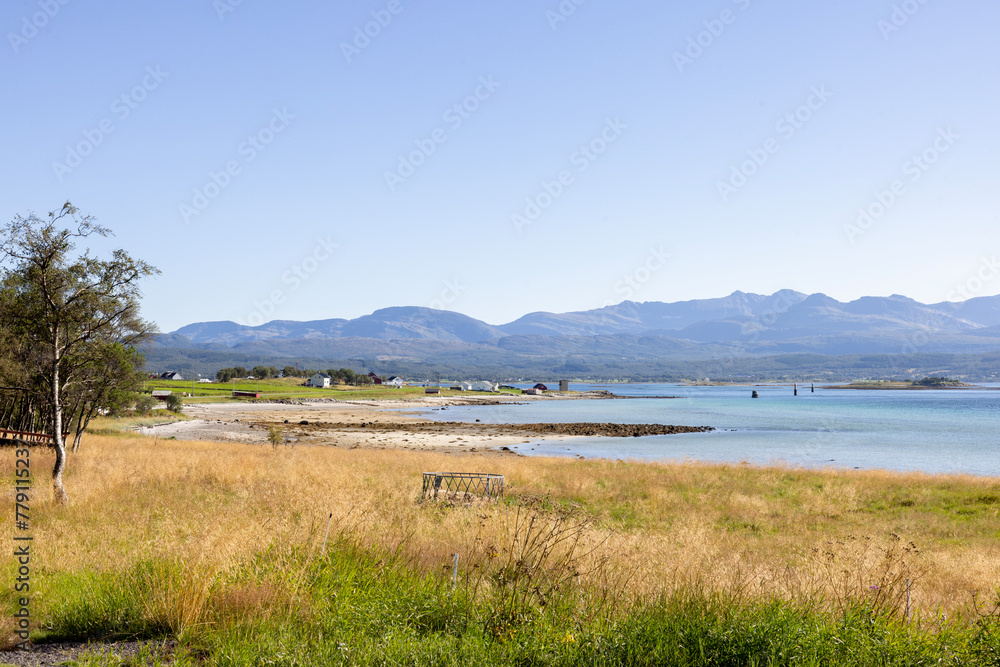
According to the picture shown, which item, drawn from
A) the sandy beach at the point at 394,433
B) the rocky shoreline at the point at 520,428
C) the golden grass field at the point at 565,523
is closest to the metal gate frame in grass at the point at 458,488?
the golden grass field at the point at 565,523

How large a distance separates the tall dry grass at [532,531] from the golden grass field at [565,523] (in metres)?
0.06

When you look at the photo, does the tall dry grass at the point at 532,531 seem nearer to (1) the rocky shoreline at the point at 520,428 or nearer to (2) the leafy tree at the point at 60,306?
(2) the leafy tree at the point at 60,306

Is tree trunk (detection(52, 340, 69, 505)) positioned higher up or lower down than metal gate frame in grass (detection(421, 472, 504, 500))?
higher up

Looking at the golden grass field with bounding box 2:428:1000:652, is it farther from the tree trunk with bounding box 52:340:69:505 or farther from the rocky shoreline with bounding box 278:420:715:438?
the rocky shoreline with bounding box 278:420:715:438

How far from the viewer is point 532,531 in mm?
11547

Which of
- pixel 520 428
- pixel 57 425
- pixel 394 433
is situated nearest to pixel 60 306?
pixel 57 425

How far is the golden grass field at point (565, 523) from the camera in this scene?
789 cm

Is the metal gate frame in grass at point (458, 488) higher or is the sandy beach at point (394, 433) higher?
the metal gate frame in grass at point (458, 488)

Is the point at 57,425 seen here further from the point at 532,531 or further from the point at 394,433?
the point at 394,433

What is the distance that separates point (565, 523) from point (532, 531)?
2224mm

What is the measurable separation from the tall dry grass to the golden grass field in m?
0.06

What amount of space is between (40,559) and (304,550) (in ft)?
13.6

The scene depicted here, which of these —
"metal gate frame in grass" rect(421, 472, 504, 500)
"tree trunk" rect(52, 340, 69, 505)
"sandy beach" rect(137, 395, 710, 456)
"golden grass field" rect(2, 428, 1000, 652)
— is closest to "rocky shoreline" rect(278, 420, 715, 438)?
"sandy beach" rect(137, 395, 710, 456)

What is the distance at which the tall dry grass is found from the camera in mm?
7492
